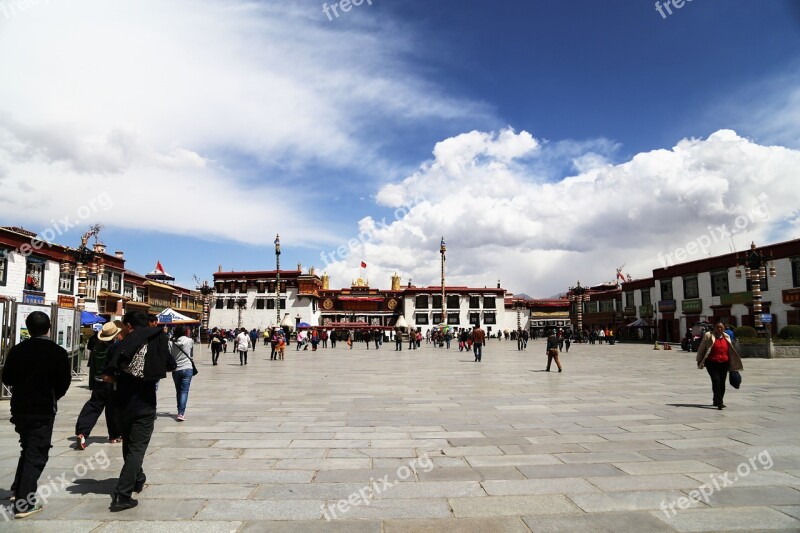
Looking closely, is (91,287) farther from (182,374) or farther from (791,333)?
(791,333)

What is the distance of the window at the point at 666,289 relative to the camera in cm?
4894

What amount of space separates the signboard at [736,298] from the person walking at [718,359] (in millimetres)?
34725

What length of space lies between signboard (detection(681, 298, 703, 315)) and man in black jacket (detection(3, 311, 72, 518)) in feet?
161

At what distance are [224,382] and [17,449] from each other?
349 inches

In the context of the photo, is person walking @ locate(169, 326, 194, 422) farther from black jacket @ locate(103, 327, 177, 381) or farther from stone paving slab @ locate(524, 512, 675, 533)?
stone paving slab @ locate(524, 512, 675, 533)

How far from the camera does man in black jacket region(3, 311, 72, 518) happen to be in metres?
4.79

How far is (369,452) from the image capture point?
6844 mm

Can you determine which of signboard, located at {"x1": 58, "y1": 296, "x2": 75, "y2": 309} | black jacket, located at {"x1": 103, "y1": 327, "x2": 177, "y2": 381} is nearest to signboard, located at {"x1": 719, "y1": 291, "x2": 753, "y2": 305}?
black jacket, located at {"x1": 103, "y1": 327, "x2": 177, "y2": 381}

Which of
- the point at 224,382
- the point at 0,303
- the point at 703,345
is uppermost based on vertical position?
the point at 0,303

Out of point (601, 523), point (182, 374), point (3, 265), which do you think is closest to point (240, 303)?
point (3, 265)

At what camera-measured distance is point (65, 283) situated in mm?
38188

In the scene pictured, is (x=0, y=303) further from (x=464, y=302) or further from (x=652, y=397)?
(x=464, y=302)

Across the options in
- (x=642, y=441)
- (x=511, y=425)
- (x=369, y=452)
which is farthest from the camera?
(x=511, y=425)

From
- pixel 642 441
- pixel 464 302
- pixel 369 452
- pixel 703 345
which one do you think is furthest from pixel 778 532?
pixel 464 302
